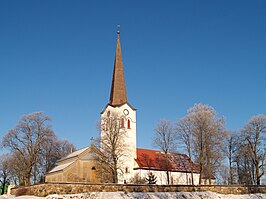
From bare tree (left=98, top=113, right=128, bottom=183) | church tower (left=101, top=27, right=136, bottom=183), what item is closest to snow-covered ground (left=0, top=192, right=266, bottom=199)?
bare tree (left=98, top=113, right=128, bottom=183)

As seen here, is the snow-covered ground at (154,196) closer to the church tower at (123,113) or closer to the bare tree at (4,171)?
the church tower at (123,113)

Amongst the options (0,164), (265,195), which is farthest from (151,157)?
(0,164)

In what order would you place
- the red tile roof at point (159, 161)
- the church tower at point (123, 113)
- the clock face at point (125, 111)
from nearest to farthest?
the church tower at point (123, 113) < the red tile roof at point (159, 161) < the clock face at point (125, 111)

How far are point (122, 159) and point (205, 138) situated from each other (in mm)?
13918

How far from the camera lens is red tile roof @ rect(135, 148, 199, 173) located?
1867 inches

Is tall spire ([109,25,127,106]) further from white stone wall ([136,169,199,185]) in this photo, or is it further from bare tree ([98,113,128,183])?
white stone wall ([136,169,199,185])

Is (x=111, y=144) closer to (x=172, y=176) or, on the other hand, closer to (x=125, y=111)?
(x=125, y=111)

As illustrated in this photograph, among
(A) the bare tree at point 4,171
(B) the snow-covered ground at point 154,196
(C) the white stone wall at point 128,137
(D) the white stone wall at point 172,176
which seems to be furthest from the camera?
(A) the bare tree at point 4,171

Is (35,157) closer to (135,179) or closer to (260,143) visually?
(135,179)

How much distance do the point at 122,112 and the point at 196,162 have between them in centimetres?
1586

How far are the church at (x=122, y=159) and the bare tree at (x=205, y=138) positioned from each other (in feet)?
14.0

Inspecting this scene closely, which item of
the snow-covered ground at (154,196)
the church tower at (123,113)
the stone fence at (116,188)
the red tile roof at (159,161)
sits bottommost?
the snow-covered ground at (154,196)

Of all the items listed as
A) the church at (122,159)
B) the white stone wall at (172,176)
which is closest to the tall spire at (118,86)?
the church at (122,159)

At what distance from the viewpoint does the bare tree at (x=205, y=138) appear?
35.4 meters
